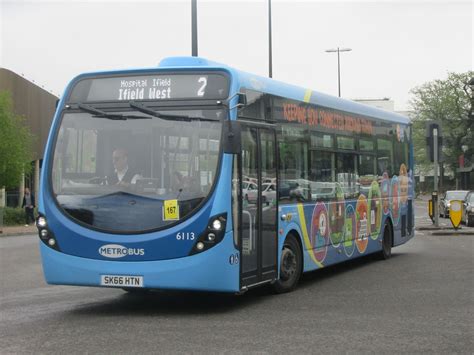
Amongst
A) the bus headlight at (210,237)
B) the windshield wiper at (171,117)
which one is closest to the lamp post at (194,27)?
the windshield wiper at (171,117)

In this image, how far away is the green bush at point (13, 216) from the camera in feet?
114

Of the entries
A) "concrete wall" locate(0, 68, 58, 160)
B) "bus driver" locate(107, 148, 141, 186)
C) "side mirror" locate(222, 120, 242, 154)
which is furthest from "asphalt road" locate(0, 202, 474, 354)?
"concrete wall" locate(0, 68, 58, 160)

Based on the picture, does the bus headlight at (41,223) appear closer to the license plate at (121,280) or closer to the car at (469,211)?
the license plate at (121,280)

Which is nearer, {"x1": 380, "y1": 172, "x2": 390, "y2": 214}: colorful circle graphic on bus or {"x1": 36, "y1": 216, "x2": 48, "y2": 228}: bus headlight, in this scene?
{"x1": 36, "y1": 216, "x2": 48, "y2": 228}: bus headlight

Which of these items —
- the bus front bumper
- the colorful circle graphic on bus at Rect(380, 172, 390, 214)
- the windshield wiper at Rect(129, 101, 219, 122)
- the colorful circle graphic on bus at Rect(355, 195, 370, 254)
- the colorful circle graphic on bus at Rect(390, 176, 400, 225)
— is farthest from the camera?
the colorful circle graphic on bus at Rect(390, 176, 400, 225)

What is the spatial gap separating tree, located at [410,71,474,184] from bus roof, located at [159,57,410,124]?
66002 mm

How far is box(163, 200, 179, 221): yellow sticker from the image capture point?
30.2 ft

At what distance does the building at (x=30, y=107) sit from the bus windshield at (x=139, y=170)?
112 feet

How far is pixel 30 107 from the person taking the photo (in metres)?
48.9

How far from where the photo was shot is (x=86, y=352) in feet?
23.5

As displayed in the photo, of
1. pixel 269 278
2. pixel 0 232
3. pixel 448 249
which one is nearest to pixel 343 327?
pixel 269 278

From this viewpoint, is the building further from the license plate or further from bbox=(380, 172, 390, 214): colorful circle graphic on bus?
the license plate

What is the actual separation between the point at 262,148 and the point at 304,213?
180 cm

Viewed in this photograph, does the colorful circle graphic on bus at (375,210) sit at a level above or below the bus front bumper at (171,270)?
above
